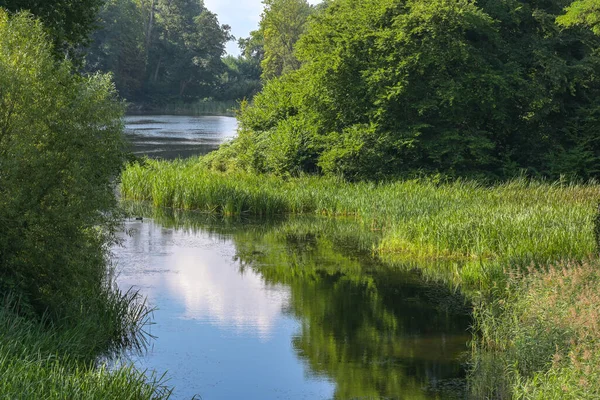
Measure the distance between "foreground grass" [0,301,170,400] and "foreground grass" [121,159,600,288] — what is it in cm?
789

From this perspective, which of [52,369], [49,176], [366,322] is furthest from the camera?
[366,322]

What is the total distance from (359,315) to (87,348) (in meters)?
5.54

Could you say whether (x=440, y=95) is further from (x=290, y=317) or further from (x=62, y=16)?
(x=290, y=317)

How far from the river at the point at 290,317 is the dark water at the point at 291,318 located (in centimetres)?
3

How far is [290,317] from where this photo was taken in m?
15.0

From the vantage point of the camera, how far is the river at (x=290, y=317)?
1157 centimetres

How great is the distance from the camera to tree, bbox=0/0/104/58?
19.8m

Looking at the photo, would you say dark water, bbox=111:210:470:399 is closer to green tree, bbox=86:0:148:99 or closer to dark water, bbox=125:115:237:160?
dark water, bbox=125:115:237:160

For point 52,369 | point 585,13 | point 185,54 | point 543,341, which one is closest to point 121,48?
point 185,54

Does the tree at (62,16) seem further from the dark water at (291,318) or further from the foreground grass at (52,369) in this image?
the foreground grass at (52,369)

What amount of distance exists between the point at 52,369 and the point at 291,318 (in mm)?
6786

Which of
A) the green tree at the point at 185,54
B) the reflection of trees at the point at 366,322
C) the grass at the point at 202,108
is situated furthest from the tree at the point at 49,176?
the green tree at the point at 185,54

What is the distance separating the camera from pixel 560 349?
10102 millimetres

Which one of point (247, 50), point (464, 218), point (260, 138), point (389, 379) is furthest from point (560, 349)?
point (247, 50)
